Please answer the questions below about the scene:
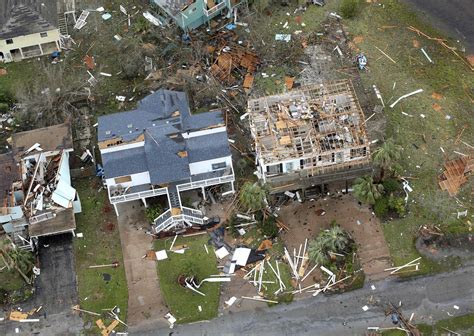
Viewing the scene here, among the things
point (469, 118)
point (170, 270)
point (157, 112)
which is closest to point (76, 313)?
point (170, 270)

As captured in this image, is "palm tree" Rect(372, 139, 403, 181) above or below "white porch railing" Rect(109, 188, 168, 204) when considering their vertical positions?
above

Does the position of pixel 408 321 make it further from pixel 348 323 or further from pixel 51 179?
pixel 51 179

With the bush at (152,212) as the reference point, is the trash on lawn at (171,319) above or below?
below

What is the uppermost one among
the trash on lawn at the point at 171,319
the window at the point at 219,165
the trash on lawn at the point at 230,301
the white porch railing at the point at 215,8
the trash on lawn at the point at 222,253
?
the white porch railing at the point at 215,8

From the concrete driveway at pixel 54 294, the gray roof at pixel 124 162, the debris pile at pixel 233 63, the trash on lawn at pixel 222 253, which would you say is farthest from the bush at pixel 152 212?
the debris pile at pixel 233 63

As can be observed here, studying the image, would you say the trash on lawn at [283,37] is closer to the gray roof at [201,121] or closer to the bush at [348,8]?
the bush at [348,8]

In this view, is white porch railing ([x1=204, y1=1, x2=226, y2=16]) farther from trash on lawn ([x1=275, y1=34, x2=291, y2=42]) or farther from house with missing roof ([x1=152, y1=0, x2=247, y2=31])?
trash on lawn ([x1=275, y1=34, x2=291, y2=42])

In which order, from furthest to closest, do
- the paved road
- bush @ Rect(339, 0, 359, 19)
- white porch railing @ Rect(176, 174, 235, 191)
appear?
bush @ Rect(339, 0, 359, 19) < white porch railing @ Rect(176, 174, 235, 191) < the paved road

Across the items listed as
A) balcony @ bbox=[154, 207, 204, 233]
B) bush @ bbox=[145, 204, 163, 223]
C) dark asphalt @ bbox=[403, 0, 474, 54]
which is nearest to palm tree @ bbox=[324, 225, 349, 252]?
balcony @ bbox=[154, 207, 204, 233]
